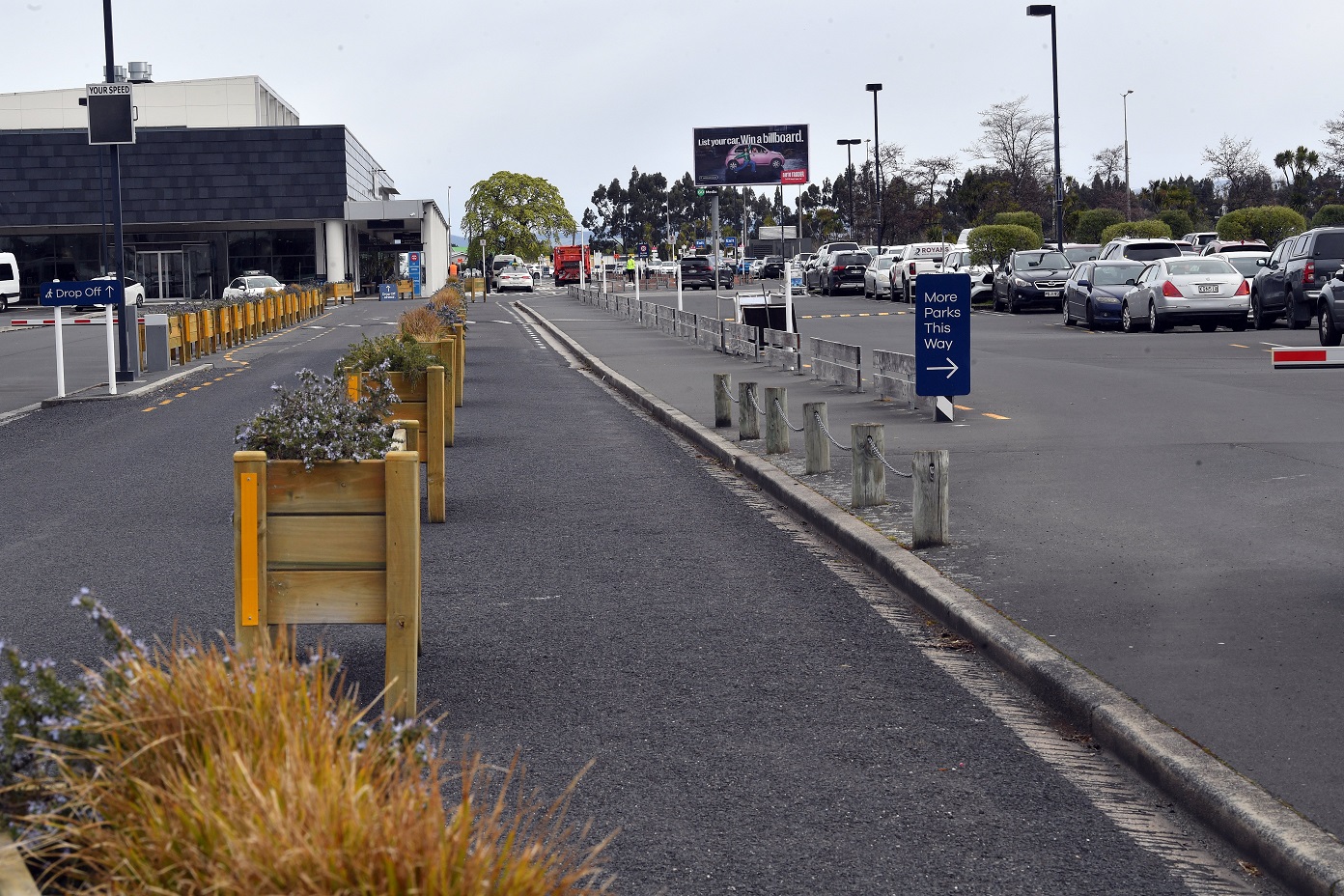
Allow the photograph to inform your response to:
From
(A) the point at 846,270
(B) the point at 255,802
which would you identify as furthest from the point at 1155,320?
(A) the point at 846,270

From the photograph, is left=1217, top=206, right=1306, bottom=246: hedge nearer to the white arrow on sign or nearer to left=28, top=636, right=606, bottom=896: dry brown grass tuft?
the white arrow on sign

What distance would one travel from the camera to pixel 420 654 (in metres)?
7.03

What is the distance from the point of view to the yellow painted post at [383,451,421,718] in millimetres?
5742

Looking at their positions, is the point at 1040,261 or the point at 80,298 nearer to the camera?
the point at 80,298

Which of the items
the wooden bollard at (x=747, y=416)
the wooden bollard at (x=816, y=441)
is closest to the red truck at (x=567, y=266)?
the wooden bollard at (x=747, y=416)

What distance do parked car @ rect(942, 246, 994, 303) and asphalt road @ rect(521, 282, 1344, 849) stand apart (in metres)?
26.6

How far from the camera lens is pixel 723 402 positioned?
53.5 feet

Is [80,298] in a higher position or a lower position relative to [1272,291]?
higher

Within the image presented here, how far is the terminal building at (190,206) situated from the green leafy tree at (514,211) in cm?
2872

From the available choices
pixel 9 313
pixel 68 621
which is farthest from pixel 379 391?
pixel 9 313

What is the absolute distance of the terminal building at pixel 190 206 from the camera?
79.0 metres

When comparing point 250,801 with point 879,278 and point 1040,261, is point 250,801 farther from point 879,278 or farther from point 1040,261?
point 879,278

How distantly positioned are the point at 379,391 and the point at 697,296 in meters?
57.1

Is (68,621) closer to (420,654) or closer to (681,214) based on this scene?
(420,654)
